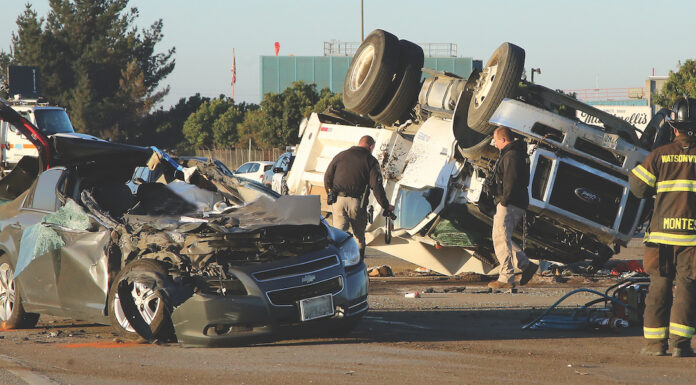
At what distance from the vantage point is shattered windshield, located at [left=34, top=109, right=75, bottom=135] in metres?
27.7

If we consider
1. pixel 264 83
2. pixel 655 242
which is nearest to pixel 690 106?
pixel 655 242

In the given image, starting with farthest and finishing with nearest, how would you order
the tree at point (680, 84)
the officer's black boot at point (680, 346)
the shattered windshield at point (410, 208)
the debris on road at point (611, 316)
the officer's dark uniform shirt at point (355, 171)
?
the tree at point (680, 84) → the shattered windshield at point (410, 208) → the officer's dark uniform shirt at point (355, 171) → the debris on road at point (611, 316) → the officer's black boot at point (680, 346)

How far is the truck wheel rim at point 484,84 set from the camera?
12.7m

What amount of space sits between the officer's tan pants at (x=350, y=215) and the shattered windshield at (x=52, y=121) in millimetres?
16684

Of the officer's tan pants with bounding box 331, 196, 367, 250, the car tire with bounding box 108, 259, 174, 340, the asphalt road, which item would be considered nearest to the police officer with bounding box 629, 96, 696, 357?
the asphalt road

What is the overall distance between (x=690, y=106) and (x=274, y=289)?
10.6 feet

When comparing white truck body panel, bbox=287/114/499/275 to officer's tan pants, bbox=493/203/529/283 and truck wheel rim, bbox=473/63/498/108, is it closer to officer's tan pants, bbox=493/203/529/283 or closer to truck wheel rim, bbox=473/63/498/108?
truck wheel rim, bbox=473/63/498/108

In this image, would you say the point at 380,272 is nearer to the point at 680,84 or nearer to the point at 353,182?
the point at 353,182

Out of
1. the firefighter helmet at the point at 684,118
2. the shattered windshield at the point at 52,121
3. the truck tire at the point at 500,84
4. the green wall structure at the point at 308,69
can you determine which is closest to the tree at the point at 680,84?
the shattered windshield at the point at 52,121

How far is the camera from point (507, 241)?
1126 cm

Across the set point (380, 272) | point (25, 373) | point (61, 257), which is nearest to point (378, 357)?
point (25, 373)

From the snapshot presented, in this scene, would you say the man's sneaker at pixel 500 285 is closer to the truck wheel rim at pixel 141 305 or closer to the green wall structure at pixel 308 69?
the truck wheel rim at pixel 141 305

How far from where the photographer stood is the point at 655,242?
290 inches

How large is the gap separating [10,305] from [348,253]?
3.16 metres
